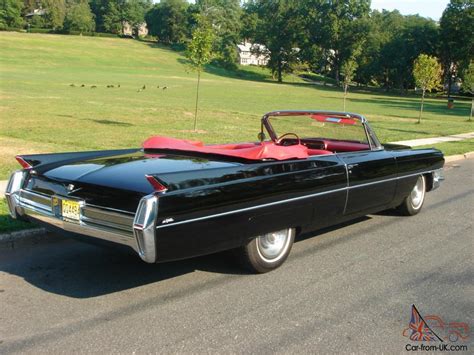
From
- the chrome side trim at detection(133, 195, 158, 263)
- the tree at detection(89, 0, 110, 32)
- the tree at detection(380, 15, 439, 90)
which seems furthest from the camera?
the tree at detection(89, 0, 110, 32)

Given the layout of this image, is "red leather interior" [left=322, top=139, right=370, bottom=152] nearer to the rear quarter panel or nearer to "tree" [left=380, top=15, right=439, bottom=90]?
the rear quarter panel

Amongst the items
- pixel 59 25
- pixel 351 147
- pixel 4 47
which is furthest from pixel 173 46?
pixel 351 147

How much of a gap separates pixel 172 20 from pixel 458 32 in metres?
73.8

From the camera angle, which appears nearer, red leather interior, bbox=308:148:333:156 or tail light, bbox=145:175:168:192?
tail light, bbox=145:175:168:192

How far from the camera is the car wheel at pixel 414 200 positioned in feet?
21.2

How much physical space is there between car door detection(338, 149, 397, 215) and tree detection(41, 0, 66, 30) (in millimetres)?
127205

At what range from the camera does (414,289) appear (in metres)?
4.15

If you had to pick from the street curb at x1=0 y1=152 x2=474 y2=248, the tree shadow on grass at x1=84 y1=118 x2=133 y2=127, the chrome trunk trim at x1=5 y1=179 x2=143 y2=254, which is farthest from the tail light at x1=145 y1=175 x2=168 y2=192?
the tree shadow on grass at x1=84 y1=118 x2=133 y2=127

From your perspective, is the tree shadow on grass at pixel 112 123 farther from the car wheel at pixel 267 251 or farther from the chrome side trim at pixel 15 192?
the car wheel at pixel 267 251

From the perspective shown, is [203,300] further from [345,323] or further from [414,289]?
[414,289]

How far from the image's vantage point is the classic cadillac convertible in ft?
11.4

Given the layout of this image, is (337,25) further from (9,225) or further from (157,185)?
(157,185)

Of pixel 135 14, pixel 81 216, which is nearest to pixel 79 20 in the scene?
pixel 135 14

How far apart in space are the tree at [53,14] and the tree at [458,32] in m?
88.6
